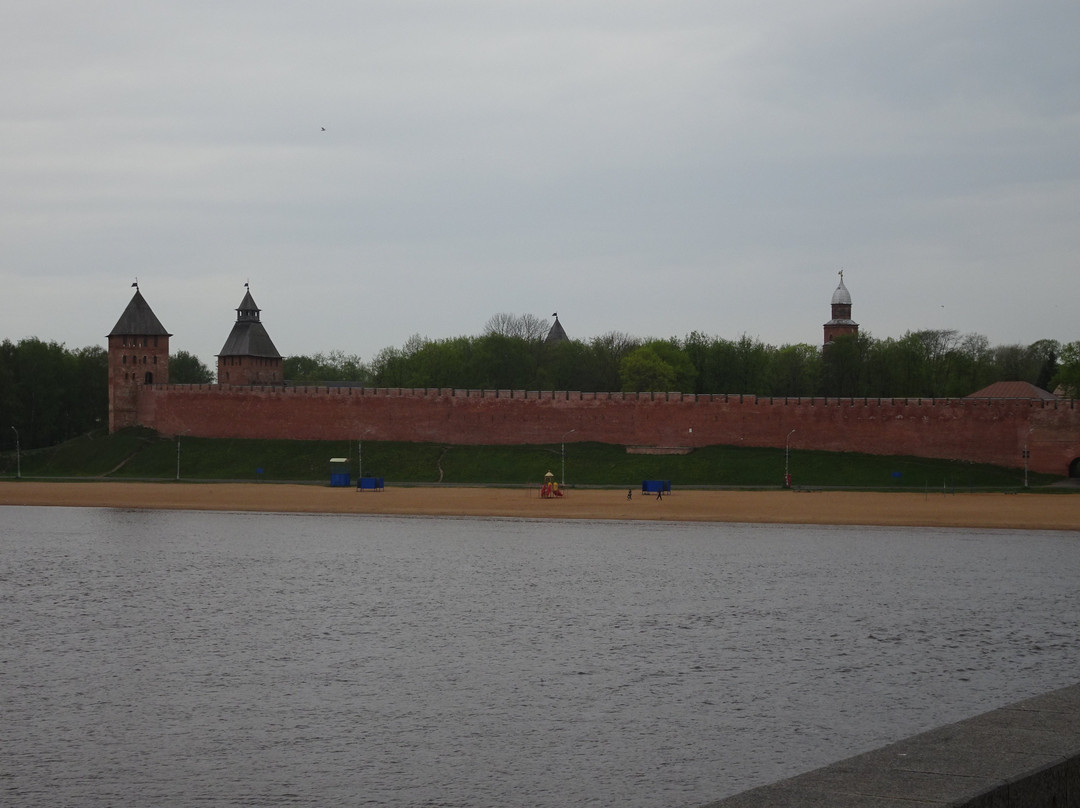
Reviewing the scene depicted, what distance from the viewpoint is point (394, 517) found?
38.1 metres

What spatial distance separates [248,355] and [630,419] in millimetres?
22873

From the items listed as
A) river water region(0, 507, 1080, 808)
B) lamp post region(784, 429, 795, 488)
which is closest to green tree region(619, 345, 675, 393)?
lamp post region(784, 429, 795, 488)

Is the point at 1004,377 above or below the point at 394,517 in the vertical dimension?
above

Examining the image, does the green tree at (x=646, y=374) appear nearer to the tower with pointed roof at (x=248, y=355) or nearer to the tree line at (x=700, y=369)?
the tree line at (x=700, y=369)

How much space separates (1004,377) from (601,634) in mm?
70489

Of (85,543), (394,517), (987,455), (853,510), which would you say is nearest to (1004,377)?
(987,455)

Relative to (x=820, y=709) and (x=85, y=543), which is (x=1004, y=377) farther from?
(x=820, y=709)

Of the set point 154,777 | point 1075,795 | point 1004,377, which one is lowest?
point 154,777

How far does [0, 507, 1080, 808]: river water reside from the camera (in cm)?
1121

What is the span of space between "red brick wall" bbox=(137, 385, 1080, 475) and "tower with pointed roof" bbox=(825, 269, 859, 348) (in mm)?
46736

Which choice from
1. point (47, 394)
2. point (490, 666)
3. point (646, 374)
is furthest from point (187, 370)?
point (490, 666)

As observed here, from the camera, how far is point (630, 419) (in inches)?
2176

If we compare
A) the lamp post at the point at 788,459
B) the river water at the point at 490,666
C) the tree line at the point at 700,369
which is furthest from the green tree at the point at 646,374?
the river water at the point at 490,666

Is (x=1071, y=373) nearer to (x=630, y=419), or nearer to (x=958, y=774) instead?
(x=630, y=419)
